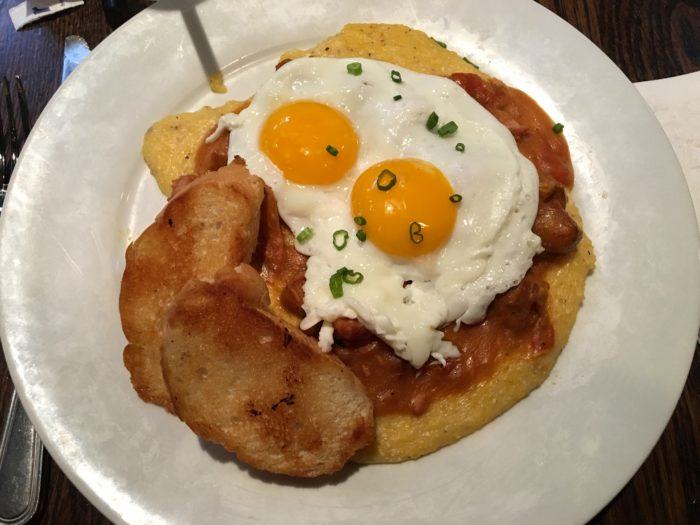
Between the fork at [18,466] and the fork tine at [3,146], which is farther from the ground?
the fork tine at [3,146]

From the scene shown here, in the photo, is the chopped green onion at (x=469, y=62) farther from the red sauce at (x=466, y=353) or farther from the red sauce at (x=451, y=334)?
the red sauce at (x=466, y=353)

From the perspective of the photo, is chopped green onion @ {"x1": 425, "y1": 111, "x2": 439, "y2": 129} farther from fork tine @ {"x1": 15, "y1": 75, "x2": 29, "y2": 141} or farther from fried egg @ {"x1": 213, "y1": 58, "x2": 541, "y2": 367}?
fork tine @ {"x1": 15, "y1": 75, "x2": 29, "y2": 141}

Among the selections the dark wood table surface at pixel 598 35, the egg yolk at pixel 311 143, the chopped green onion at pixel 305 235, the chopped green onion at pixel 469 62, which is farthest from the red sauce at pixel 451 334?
the dark wood table surface at pixel 598 35

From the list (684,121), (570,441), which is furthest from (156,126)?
(684,121)

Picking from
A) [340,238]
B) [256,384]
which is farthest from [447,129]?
[256,384]

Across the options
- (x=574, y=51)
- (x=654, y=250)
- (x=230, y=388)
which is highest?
(x=574, y=51)

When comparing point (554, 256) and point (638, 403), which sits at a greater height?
point (554, 256)

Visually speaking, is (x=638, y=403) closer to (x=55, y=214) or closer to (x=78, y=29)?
(x=55, y=214)
